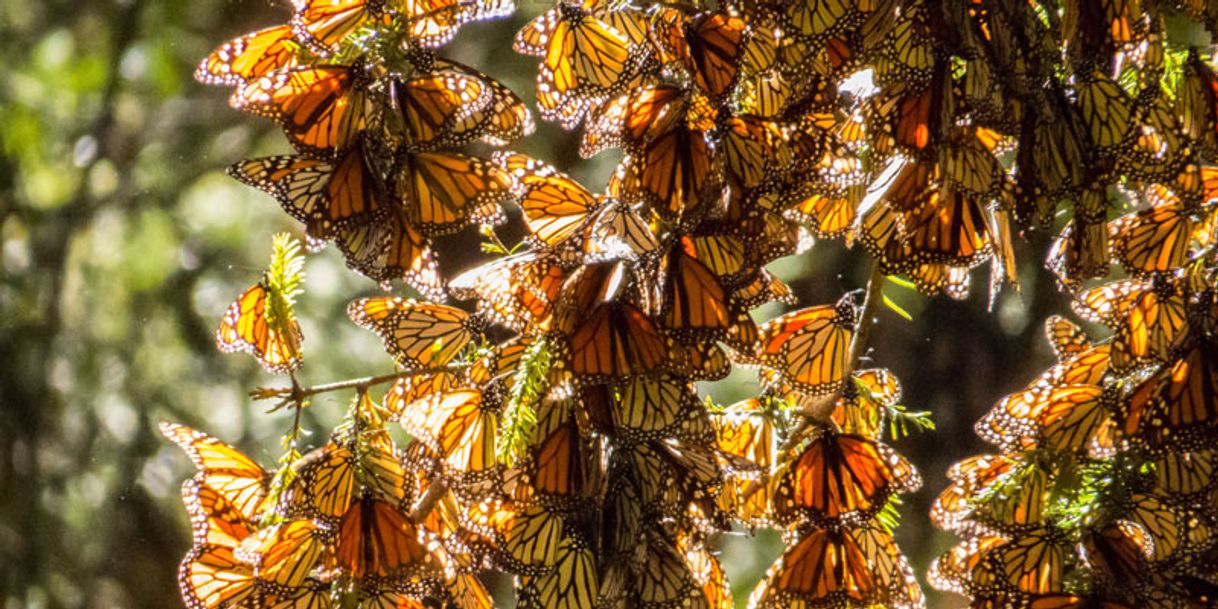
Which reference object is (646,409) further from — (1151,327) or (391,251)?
(1151,327)

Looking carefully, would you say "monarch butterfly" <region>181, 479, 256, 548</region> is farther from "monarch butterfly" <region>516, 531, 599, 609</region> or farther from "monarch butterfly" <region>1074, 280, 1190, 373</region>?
"monarch butterfly" <region>1074, 280, 1190, 373</region>

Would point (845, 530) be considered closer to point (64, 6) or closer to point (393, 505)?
point (393, 505)

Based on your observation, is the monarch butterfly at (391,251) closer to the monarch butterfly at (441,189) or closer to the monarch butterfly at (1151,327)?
the monarch butterfly at (441,189)

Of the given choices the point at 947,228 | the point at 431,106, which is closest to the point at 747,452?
the point at 947,228

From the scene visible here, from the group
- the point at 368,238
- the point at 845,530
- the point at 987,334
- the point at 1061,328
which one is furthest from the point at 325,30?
the point at 987,334

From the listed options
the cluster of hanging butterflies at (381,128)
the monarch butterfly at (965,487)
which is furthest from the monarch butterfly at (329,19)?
the monarch butterfly at (965,487)
